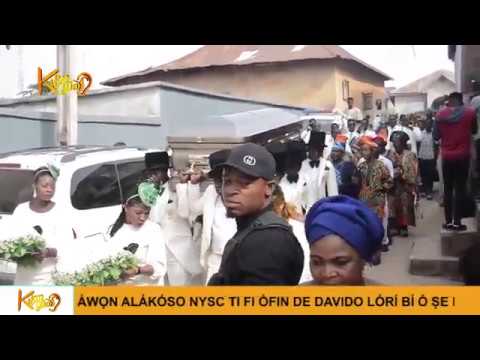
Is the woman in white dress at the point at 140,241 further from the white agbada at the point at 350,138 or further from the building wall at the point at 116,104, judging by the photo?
the white agbada at the point at 350,138

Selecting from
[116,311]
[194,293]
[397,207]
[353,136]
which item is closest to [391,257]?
[397,207]

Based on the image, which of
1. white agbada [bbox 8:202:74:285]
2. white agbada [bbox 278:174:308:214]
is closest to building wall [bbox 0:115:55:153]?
white agbada [bbox 8:202:74:285]

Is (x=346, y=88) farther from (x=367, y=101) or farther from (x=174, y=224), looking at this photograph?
(x=174, y=224)

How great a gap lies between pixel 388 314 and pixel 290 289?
37.8 inches

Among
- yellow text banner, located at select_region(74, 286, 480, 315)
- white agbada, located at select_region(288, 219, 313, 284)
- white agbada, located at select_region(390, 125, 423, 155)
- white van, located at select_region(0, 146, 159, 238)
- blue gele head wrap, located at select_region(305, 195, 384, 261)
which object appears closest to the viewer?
blue gele head wrap, located at select_region(305, 195, 384, 261)

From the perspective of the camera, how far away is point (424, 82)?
3811mm

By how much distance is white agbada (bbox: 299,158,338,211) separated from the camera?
347 cm

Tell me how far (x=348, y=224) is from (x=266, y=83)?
1.78 meters

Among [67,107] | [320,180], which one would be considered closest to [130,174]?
[67,107]

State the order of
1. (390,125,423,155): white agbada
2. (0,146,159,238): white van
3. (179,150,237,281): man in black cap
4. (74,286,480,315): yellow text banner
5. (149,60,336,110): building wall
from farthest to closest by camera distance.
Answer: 1. (390,125,423,155): white agbada
2. (149,60,336,110): building wall
3. (0,146,159,238): white van
4. (179,150,237,281): man in black cap
5. (74,286,480,315): yellow text banner

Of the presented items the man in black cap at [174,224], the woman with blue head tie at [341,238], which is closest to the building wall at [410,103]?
the man in black cap at [174,224]

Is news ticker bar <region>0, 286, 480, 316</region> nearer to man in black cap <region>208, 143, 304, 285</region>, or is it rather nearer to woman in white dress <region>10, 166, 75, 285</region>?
woman in white dress <region>10, 166, 75, 285</region>

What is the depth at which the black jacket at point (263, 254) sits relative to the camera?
6.61 ft

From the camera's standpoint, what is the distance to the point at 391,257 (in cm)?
379
